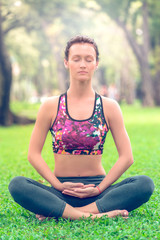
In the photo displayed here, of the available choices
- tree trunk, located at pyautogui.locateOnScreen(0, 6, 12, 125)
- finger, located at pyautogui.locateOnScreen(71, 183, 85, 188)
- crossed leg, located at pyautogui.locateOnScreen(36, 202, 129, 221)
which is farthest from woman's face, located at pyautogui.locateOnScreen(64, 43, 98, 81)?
tree trunk, located at pyautogui.locateOnScreen(0, 6, 12, 125)

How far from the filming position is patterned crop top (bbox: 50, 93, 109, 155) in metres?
3.87

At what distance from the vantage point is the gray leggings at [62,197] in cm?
371

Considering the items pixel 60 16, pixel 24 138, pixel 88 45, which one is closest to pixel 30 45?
pixel 60 16

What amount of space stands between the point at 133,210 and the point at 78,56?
151 cm

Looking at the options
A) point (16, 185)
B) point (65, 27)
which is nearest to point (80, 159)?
point (16, 185)

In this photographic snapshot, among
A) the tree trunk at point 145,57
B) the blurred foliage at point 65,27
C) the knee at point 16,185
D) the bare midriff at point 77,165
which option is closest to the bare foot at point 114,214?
the bare midriff at point 77,165

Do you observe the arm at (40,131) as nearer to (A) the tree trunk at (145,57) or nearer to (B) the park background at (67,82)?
(B) the park background at (67,82)

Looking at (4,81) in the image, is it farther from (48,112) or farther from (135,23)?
(135,23)

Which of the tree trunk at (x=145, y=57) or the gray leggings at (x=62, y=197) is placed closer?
the gray leggings at (x=62, y=197)

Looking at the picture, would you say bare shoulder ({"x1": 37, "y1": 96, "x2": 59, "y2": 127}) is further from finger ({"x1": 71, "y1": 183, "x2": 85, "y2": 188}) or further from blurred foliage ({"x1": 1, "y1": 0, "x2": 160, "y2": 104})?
blurred foliage ({"x1": 1, "y1": 0, "x2": 160, "y2": 104})

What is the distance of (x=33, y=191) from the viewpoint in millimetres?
3715

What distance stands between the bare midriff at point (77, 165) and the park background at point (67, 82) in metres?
0.46

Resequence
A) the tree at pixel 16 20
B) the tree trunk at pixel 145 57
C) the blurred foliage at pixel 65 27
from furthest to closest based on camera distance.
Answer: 1. the tree trunk at pixel 145 57
2. the blurred foliage at pixel 65 27
3. the tree at pixel 16 20

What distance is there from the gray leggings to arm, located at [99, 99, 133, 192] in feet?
0.31
